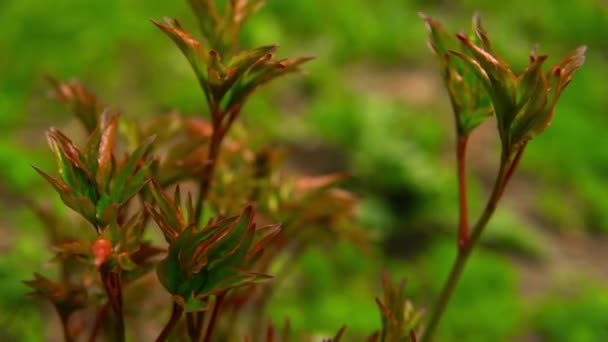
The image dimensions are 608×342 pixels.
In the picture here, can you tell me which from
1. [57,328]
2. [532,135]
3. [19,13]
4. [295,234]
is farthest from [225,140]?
[19,13]

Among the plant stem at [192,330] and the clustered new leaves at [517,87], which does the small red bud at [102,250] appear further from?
the clustered new leaves at [517,87]

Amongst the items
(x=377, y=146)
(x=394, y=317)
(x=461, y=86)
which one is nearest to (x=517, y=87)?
(x=461, y=86)

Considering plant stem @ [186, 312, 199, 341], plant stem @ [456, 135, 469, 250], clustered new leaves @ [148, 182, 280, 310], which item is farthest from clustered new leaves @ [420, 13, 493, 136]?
plant stem @ [186, 312, 199, 341]

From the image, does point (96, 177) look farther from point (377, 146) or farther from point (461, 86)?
point (377, 146)

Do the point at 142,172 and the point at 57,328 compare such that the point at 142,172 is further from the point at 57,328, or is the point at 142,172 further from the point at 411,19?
the point at 411,19

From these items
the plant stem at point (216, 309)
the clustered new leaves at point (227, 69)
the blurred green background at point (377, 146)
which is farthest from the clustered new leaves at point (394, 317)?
the blurred green background at point (377, 146)

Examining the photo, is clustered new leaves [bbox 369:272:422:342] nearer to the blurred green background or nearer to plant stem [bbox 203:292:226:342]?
plant stem [bbox 203:292:226:342]
